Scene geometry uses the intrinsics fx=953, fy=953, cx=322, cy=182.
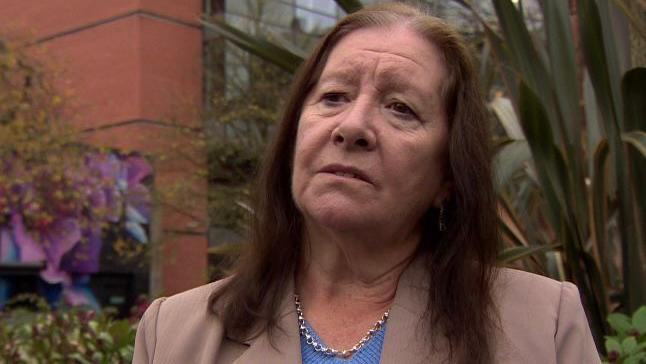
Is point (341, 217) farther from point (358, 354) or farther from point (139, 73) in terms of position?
point (139, 73)

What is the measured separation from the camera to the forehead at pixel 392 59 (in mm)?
1934

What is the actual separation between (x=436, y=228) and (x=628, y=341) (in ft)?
2.49

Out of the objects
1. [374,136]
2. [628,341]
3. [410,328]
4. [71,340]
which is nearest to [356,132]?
[374,136]

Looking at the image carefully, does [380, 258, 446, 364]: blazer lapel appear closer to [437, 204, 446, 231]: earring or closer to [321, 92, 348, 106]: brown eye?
[437, 204, 446, 231]: earring

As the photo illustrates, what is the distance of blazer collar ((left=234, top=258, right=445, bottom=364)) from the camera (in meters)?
1.84

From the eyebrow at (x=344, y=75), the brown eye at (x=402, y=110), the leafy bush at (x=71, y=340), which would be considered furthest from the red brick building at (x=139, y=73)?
the brown eye at (x=402, y=110)

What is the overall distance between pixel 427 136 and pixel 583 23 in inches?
73.1

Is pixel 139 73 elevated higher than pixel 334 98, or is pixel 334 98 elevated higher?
pixel 139 73

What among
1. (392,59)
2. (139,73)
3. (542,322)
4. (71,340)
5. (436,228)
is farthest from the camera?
(139,73)

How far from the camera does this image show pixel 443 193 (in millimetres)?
2014

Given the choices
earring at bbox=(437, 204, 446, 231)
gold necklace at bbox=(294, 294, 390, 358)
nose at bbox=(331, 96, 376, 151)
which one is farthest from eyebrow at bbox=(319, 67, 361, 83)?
gold necklace at bbox=(294, 294, 390, 358)

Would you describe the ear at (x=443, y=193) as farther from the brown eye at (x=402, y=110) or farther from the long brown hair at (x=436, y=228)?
the brown eye at (x=402, y=110)

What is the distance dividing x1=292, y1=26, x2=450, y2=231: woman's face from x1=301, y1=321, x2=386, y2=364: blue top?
9.0 inches

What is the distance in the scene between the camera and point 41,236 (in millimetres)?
19234
